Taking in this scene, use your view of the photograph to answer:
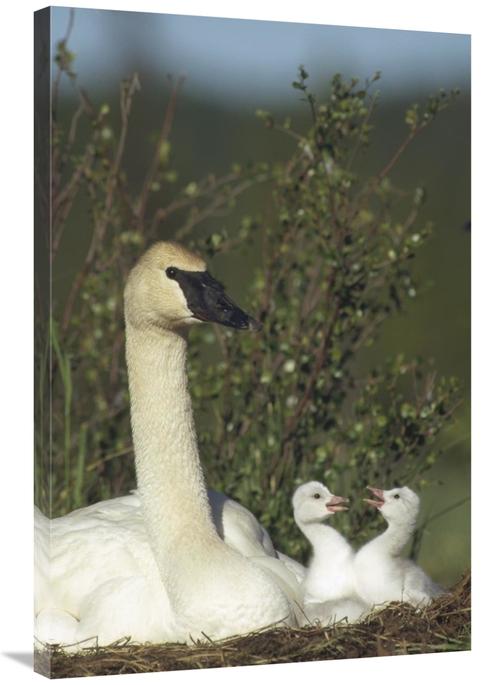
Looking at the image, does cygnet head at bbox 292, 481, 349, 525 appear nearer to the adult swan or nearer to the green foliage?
the adult swan

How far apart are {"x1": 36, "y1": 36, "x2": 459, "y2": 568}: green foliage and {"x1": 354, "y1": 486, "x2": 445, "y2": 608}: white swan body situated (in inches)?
35.6

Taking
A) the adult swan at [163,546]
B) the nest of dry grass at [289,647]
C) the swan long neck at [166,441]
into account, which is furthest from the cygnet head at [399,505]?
the swan long neck at [166,441]

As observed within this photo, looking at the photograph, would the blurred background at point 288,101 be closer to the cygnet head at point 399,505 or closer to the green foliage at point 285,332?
the green foliage at point 285,332

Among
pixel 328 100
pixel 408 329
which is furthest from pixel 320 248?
pixel 408 329

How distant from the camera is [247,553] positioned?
6504 millimetres

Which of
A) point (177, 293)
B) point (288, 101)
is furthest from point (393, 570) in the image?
point (288, 101)

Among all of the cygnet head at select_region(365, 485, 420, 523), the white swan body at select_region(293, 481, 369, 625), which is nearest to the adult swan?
the white swan body at select_region(293, 481, 369, 625)

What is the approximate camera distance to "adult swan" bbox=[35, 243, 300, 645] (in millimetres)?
6047

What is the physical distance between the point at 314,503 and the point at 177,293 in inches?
55.2

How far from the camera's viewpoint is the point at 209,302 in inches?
237

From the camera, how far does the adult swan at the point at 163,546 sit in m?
6.05

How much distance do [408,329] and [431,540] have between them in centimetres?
216

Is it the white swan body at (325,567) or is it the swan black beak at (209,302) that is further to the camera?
the white swan body at (325,567)

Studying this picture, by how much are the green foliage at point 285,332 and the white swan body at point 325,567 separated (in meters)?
0.77
